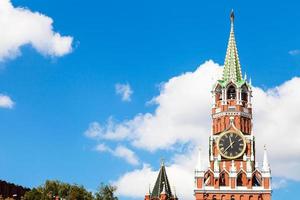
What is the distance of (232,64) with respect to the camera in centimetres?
11944

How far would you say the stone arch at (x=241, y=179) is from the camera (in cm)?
10788

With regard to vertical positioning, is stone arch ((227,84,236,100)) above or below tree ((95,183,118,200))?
above

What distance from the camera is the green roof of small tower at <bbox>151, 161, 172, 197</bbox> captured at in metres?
111

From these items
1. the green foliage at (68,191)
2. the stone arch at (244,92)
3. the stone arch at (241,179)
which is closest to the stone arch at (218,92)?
the stone arch at (244,92)

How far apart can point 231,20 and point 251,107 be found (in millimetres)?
17646

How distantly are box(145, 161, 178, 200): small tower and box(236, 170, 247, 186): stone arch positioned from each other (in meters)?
10.8

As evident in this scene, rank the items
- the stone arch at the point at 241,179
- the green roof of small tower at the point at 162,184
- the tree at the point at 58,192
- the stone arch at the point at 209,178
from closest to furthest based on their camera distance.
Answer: the tree at the point at 58,192 < the stone arch at the point at 241,179 < the stone arch at the point at 209,178 < the green roof of small tower at the point at 162,184

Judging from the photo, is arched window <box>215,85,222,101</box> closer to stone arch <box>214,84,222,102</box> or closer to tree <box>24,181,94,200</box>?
stone arch <box>214,84,222,102</box>

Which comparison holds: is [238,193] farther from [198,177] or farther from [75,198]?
[75,198]

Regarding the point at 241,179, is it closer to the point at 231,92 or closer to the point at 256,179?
the point at 256,179

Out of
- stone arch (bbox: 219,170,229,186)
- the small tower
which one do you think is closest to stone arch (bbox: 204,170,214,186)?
stone arch (bbox: 219,170,229,186)

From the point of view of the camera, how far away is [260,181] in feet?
352

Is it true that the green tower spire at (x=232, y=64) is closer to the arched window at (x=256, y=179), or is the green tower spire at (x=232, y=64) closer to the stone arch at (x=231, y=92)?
the stone arch at (x=231, y=92)

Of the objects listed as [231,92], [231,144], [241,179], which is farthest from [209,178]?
[231,92]
